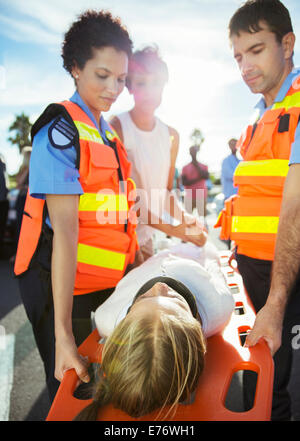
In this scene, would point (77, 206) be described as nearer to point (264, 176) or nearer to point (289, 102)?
point (264, 176)

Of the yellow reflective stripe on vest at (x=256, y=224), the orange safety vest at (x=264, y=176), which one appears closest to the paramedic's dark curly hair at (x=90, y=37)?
the orange safety vest at (x=264, y=176)

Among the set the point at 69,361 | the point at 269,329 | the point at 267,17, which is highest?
the point at 267,17

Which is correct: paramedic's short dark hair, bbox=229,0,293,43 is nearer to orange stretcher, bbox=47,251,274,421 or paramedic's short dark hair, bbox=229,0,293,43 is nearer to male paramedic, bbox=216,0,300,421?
male paramedic, bbox=216,0,300,421

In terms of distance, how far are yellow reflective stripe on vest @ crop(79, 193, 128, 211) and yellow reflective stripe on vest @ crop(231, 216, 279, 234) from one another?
1.97 ft

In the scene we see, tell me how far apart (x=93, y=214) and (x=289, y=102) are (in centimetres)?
104

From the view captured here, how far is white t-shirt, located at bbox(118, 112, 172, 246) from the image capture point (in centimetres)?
220

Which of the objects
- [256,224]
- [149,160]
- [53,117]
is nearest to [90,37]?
[53,117]

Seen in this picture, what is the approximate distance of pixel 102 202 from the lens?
1.41m

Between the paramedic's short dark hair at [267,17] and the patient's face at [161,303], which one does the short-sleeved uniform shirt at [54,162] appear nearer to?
the patient's face at [161,303]

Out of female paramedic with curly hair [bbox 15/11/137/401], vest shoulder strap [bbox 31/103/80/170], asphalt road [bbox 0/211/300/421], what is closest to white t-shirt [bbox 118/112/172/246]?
female paramedic with curly hair [bbox 15/11/137/401]
